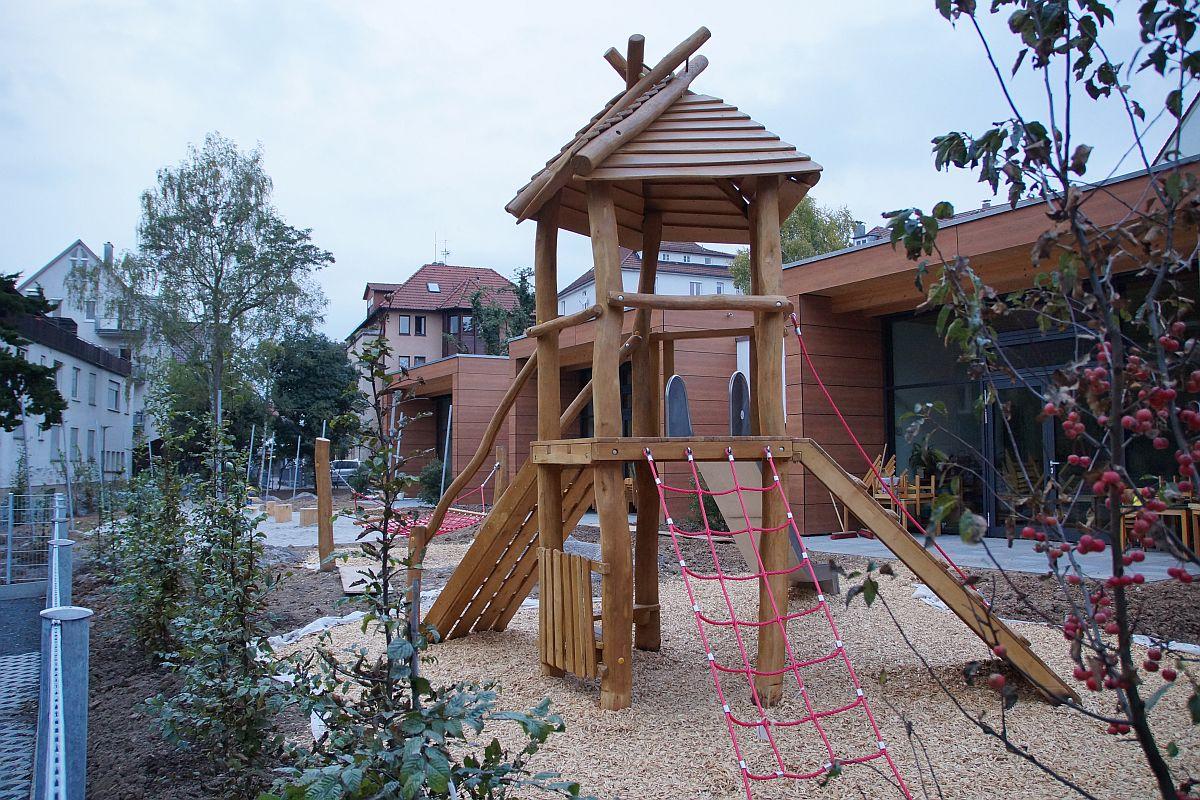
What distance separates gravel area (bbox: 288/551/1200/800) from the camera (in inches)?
147

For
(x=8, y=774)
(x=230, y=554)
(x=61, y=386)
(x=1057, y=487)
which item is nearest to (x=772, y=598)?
(x=230, y=554)

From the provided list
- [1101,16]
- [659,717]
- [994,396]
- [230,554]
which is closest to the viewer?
[1101,16]

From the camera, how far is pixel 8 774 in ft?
14.3

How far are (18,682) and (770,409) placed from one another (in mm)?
5615

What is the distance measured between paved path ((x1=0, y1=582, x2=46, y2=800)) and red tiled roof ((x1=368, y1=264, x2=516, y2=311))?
38.0 meters

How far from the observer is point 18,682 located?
6.27m

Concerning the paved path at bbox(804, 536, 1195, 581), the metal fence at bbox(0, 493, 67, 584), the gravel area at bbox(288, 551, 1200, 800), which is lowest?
the gravel area at bbox(288, 551, 1200, 800)

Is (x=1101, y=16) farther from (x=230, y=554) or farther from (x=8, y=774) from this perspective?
(x=8, y=774)

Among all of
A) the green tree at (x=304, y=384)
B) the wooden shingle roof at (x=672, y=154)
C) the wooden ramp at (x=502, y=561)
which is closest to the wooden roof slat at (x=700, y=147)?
the wooden shingle roof at (x=672, y=154)

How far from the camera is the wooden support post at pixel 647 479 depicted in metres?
6.35

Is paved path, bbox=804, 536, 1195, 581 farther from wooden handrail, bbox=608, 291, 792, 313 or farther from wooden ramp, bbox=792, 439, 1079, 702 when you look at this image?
wooden handrail, bbox=608, 291, 792, 313

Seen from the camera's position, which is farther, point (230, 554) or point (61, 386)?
point (61, 386)

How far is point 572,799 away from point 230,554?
2.71 meters

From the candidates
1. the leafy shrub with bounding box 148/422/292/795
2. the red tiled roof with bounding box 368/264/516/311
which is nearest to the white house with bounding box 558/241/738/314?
the red tiled roof with bounding box 368/264/516/311
